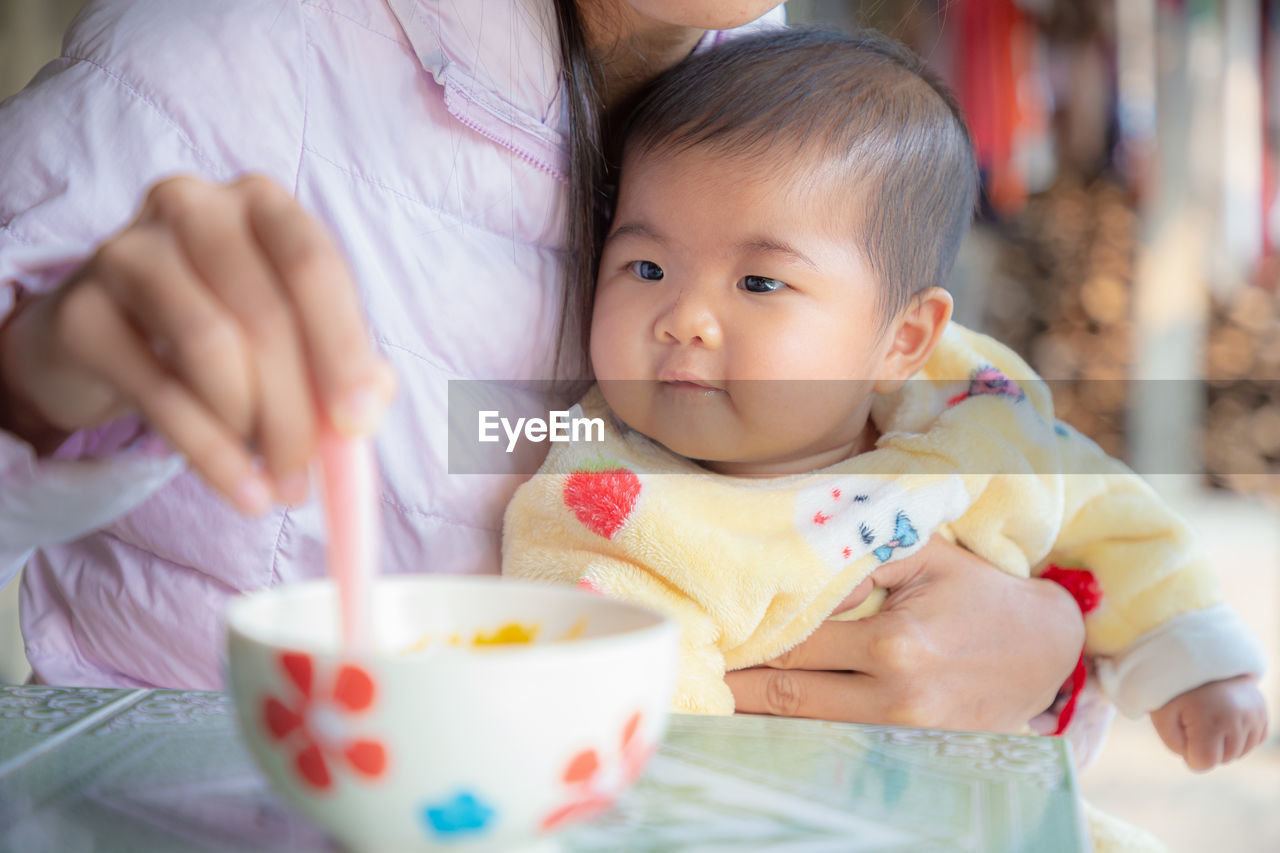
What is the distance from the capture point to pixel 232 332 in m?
0.37

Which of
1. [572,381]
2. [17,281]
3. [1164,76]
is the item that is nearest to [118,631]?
[17,281]

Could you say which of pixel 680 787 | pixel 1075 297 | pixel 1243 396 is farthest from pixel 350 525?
pixel 1243 396

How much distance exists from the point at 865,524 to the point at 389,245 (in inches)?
18.1

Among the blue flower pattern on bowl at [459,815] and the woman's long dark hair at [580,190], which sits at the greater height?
the woman's long dark hair at [580,190]

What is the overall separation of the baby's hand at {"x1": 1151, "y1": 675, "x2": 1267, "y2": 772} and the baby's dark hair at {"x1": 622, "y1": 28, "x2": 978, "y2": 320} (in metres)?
0.45

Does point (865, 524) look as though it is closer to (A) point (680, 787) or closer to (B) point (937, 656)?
(B) point (937, 656)

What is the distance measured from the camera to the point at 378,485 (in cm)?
92

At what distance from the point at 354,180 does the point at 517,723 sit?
0.66 m

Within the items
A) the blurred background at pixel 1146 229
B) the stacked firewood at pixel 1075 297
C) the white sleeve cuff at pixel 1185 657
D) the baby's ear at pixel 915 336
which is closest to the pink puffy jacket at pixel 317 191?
the baby's ear at pixel 915 336

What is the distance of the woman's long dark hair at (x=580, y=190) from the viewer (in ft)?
3.23

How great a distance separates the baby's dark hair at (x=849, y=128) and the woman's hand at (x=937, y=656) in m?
0.26

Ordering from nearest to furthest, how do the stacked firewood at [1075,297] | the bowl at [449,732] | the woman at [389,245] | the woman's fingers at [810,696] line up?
the bowl at [449,732], the woman at [389,245], the woman's fingers at [810,696], the stacked firewood at [1075,297]

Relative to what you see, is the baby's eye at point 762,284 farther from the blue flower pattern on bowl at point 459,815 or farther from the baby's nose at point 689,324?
the blue flower pattern on bowl at point 459,815

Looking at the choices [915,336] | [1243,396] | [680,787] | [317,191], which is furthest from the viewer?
[1243,396]
